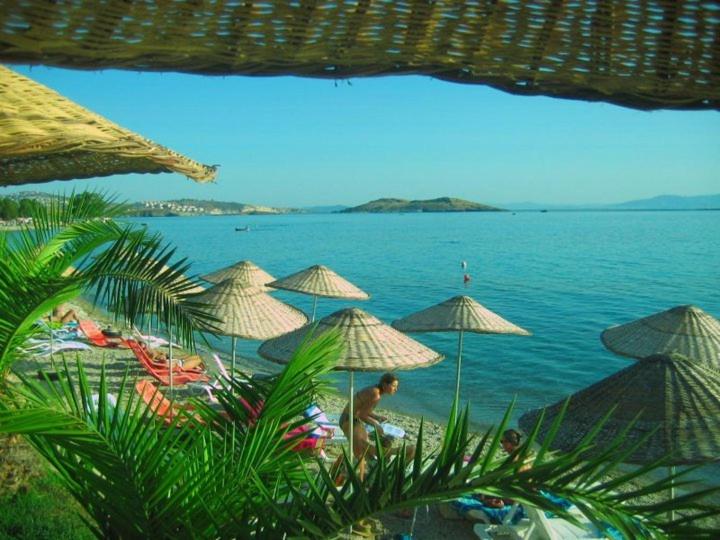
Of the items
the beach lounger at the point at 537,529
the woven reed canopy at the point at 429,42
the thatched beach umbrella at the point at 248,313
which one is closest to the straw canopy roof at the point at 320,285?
the thatched beach umbrella at the point at 248,313

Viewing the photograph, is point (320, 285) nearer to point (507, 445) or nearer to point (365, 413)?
point (365, 413)

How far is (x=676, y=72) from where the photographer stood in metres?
0.94

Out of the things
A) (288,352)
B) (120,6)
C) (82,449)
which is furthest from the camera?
(288,352)

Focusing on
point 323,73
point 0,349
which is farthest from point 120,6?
point 0,349

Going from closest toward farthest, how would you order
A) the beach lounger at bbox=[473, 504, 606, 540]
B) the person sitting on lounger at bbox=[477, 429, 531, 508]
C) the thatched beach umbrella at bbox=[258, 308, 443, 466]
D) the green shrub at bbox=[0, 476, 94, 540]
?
the green shrub at bbox=[0, 476, 94, 540], the beach lounger at bbox=[473, 504, 606, 540], the thatched beach umbrella at bbox=[258, 308, 443, 466], the person sitting on lounger at bbox=[477, 429, 531, 508]

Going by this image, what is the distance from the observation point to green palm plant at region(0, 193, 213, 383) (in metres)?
3.41

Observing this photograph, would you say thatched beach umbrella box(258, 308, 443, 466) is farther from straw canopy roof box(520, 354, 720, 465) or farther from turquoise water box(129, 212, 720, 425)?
straw canopy roof box(520, 354, 720, 465)

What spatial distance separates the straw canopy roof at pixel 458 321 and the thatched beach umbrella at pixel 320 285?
2.52 meters

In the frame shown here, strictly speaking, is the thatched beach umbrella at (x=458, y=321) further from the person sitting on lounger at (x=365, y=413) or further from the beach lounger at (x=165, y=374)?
the beach lounger at (x=165, y=374)

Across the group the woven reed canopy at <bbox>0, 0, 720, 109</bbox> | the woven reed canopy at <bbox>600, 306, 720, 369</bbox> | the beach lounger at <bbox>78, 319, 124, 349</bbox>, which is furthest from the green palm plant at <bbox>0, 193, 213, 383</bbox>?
the beach lounger at <bbox>78, 319, 124, 349</bbox>

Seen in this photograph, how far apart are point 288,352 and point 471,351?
15.3 m

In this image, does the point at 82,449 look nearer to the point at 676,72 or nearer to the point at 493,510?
the point at 676,72

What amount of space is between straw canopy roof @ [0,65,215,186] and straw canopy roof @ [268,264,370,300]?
27.4 ft

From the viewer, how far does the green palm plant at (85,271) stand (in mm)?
3408
